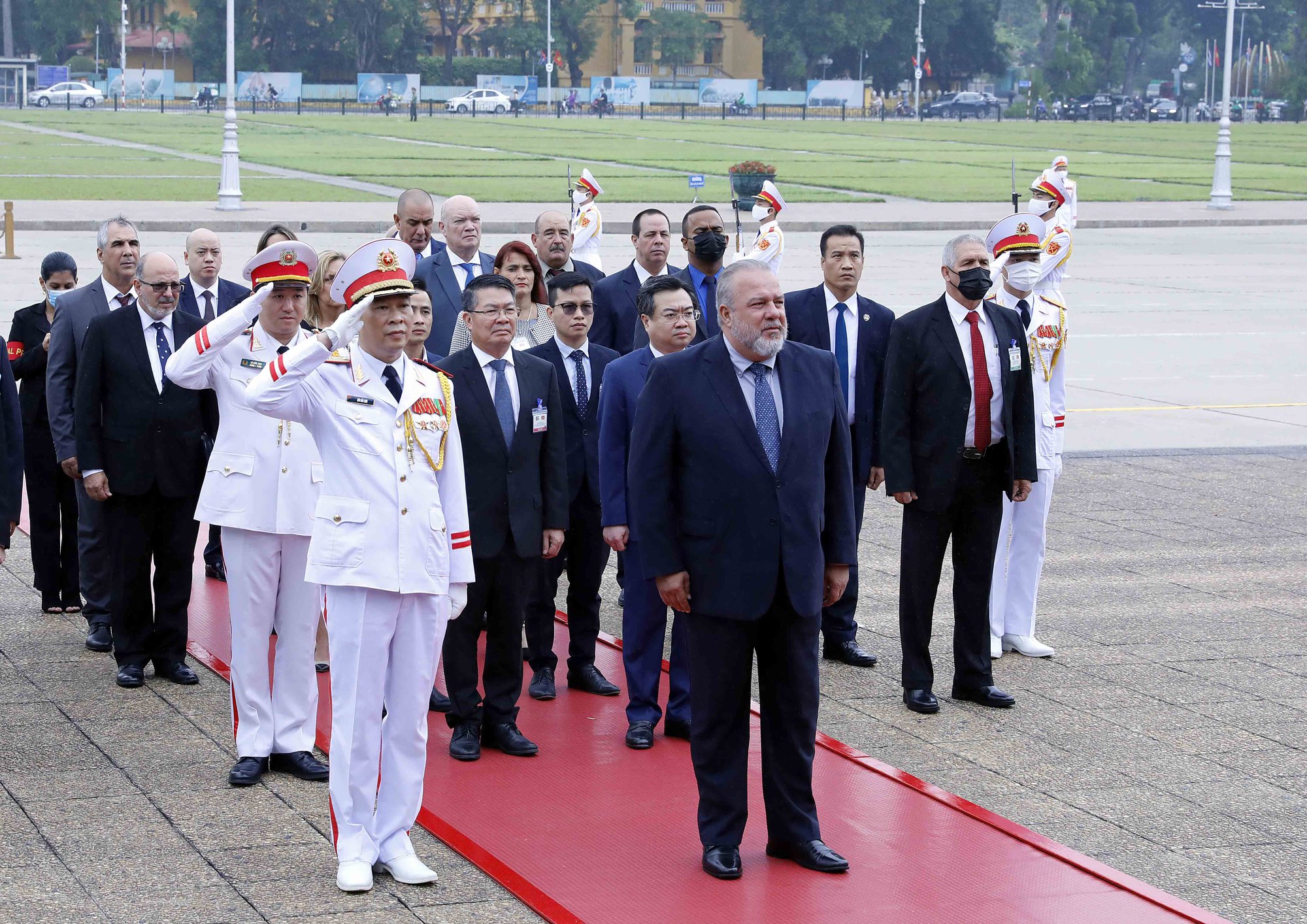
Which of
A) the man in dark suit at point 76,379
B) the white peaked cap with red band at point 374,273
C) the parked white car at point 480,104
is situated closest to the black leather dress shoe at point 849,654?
the man in dark suit at point 76,379

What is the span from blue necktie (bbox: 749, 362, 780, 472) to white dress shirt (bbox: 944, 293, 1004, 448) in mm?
2284

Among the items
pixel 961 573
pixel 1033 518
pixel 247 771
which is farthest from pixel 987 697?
pixel 247 771

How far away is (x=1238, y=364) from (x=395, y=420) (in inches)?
628

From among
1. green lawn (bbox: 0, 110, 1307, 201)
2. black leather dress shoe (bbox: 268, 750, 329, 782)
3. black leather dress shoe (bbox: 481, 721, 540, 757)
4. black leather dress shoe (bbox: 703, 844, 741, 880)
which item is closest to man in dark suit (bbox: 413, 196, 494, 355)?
black leather dress shoe (bbox: 481, 721, 540, 757)

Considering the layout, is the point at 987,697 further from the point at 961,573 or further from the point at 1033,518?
the point at 1033,518

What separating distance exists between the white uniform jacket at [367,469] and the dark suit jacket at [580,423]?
7.38 ft

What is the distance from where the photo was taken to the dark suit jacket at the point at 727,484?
5.78 meters

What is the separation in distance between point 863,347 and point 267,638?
354 cm

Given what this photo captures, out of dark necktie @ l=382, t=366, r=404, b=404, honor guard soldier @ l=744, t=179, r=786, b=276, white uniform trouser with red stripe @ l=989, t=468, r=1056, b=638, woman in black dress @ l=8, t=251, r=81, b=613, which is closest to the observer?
dark necktie @ l=382, t=366, r=404, b=404

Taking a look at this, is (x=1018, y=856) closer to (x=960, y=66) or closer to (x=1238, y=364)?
(x=1238, y=364)

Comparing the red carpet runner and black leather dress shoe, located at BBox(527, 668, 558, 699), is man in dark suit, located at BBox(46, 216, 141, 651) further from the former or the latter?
black leather dress shoe, located at BBox(527, 668, 558, 699)

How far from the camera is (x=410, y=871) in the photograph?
567 centimetres

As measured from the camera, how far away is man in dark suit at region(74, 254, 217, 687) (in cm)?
780

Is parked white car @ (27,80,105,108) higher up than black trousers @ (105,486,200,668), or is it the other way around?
parked white car @ (27,80,105,108)
